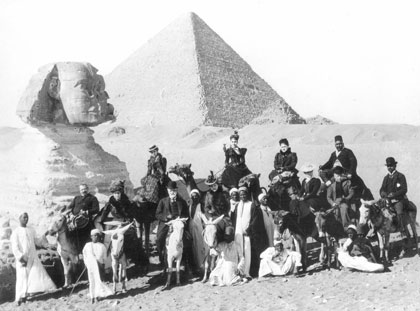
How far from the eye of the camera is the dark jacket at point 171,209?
309 inches

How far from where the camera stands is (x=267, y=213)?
814cm

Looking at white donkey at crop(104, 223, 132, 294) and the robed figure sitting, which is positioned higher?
the robed figure sitting

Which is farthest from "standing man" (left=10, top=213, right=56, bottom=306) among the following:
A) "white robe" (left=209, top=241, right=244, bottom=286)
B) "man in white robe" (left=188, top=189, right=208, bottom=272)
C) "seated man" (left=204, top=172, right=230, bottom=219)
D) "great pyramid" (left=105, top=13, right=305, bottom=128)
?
"great pyramid" (left=105, top=13, right=305, bottom=128)

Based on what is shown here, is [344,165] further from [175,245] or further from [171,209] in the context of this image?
[175,245]

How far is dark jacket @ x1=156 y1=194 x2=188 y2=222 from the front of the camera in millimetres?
7836

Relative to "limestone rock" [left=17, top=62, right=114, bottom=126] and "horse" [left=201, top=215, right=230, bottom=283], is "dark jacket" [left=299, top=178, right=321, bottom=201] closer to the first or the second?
"horse" [left=201, top=215, right=230, bottom=283]

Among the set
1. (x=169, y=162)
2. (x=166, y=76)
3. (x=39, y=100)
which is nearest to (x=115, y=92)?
(x=166, y=76)

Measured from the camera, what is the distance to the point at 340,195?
8586 mm

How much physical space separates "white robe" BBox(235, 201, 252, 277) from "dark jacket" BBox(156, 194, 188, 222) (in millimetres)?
695

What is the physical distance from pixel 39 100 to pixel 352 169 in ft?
15.9

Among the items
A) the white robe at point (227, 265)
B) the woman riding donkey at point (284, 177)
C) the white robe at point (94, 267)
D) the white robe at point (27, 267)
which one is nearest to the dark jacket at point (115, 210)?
the white robe at point (94, 267)

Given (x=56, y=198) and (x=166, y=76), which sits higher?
(x=166, y=76)

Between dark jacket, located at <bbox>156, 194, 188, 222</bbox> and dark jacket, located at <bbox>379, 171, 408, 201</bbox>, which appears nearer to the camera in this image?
dark jacket, located at <bbox>156, 194, 188, 222</bbox>

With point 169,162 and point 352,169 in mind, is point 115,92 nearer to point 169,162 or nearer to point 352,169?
point 169,162
